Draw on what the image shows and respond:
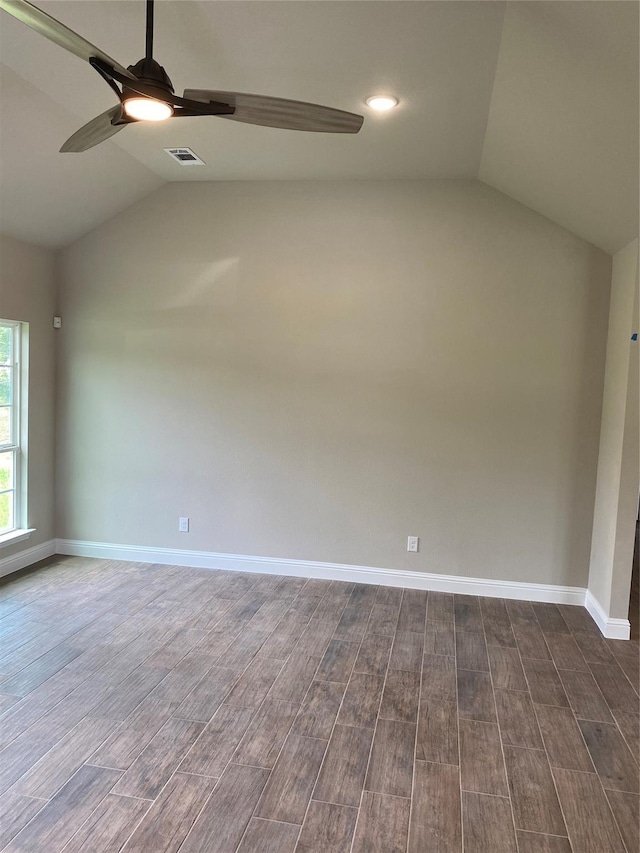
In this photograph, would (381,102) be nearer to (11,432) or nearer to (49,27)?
(49,27)

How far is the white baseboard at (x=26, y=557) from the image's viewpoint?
4.34m

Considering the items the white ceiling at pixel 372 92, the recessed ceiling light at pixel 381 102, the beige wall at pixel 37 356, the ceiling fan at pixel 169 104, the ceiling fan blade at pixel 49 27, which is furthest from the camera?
the beige wall at pixel 37 356

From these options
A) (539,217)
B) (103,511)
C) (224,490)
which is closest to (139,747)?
(224,490)

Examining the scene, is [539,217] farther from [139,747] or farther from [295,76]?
[139,747]

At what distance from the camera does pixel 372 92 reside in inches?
112

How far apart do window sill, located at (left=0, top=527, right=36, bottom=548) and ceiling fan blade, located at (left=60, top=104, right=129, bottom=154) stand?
9.85ft

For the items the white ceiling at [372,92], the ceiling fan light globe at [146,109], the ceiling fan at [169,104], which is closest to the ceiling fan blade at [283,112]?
the ceiling fan at [169,104]

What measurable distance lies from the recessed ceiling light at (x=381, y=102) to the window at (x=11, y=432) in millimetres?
3062

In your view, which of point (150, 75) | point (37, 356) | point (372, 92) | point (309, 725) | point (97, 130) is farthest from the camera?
point (37, 356)

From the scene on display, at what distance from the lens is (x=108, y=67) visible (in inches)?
69.7

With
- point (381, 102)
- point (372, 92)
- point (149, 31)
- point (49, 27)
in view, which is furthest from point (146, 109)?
point (381, 102)

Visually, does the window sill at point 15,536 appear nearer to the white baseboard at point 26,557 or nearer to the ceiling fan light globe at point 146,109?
the white baseboard at point 26,557

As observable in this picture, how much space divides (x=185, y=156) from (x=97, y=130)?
178cm

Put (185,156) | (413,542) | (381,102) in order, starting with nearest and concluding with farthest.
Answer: (381,102) → (185,156) → (413,542)
